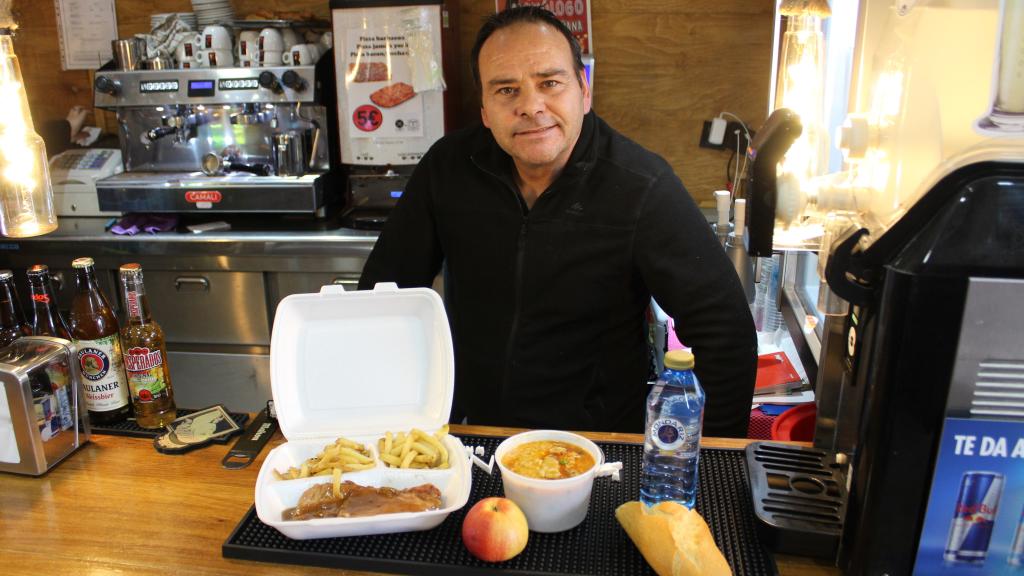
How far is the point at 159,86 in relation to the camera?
9.50 ft

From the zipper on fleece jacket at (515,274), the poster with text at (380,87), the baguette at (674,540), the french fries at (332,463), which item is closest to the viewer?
the baguette at (674,540)

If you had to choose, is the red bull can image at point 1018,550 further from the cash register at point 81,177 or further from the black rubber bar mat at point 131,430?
the cash register at point 81,177

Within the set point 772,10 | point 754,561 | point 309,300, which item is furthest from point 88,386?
point 772,10

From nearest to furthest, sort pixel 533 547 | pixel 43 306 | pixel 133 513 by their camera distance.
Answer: pixel 533 547 → pixel 133 513 → pixel 43 306

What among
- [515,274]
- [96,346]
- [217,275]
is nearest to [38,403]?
[96,346]

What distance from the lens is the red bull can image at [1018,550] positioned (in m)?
0.94

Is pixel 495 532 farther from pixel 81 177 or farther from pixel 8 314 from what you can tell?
pixel 81 177

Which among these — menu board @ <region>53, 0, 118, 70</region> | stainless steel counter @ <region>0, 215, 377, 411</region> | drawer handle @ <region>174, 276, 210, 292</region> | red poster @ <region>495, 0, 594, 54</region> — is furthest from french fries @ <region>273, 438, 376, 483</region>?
menu board @ <region>53, 0, 118, 70</region>

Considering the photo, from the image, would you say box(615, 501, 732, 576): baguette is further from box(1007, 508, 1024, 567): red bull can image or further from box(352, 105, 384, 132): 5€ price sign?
box(352, 105, 384, 132): 5€ price sign

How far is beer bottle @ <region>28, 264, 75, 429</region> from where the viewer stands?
1383mm

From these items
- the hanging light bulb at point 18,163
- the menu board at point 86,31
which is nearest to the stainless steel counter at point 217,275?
the menu board at point 86,31

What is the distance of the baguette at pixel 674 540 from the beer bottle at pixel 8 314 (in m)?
1.16

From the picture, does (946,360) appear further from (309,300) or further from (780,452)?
(309,300)

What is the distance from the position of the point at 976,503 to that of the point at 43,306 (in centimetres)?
153
